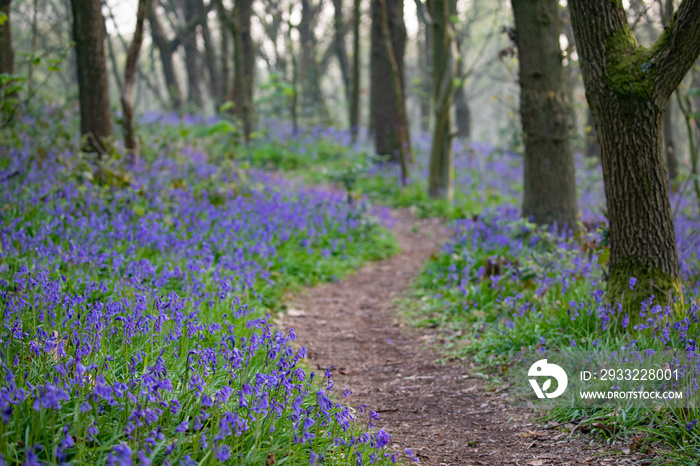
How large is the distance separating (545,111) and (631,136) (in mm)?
2863

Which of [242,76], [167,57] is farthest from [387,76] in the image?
[167,57]

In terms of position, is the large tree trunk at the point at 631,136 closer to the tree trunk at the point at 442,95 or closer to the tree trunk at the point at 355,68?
the tree trunk at the point at 442,95

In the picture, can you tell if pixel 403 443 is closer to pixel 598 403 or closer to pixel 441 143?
pixel 598 403

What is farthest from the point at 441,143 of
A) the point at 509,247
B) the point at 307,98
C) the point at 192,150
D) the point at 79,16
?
the point at 307,98

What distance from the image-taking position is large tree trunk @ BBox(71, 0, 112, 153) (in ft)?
24.4

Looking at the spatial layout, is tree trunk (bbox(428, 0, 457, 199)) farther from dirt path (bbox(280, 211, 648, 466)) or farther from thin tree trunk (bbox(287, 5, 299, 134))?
thin tree trunk (bbox(287, 5, 299, 134))

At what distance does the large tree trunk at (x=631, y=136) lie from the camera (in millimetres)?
3586

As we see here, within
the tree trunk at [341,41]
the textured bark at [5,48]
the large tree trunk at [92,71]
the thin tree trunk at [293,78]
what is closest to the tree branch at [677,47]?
the large tree trunk at [92,71]

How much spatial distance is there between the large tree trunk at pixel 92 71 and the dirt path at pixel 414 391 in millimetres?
4359

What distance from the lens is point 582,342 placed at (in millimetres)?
3812

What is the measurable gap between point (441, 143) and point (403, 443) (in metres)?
7.82

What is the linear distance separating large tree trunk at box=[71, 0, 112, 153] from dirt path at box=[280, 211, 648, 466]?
4.36m

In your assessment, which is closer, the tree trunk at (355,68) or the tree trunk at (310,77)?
the tree trunk at (355,68)

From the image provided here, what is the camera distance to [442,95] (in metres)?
9.91
